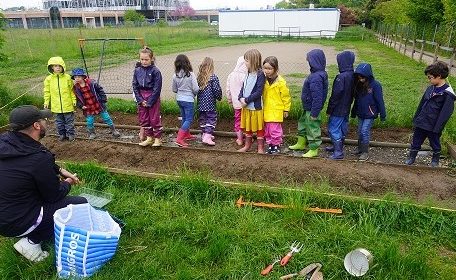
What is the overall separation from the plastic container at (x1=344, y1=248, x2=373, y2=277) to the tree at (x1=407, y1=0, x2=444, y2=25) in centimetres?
1869

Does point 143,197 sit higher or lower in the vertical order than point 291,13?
lower

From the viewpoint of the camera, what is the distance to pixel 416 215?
12.4ft

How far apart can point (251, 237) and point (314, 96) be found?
8.79 feet

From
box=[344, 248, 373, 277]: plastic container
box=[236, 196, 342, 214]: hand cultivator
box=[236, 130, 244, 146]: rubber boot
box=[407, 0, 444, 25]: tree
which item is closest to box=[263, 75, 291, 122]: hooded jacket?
box=[236, 130, 244, 146]: rubber boot

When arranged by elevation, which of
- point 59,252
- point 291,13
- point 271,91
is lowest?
point 59,252

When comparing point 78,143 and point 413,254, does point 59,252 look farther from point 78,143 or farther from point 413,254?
point 78,143

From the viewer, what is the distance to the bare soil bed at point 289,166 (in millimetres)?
4512

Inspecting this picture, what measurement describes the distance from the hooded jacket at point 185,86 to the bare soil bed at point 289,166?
95cm

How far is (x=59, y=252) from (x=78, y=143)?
3.66m

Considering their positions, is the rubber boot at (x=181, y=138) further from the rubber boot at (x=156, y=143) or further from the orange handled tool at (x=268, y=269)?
the orange handled tool at (x=268, y=269)

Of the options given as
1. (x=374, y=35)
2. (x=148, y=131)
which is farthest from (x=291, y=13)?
(x=148, y=131)

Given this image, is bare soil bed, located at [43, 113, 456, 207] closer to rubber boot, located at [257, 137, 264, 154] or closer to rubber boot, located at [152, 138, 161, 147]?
rubber boot, located at [152, 138, 161, 147]

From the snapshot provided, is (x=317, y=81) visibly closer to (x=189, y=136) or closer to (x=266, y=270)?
(x=189, y=136)

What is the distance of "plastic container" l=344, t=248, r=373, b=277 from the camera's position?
3055mm
